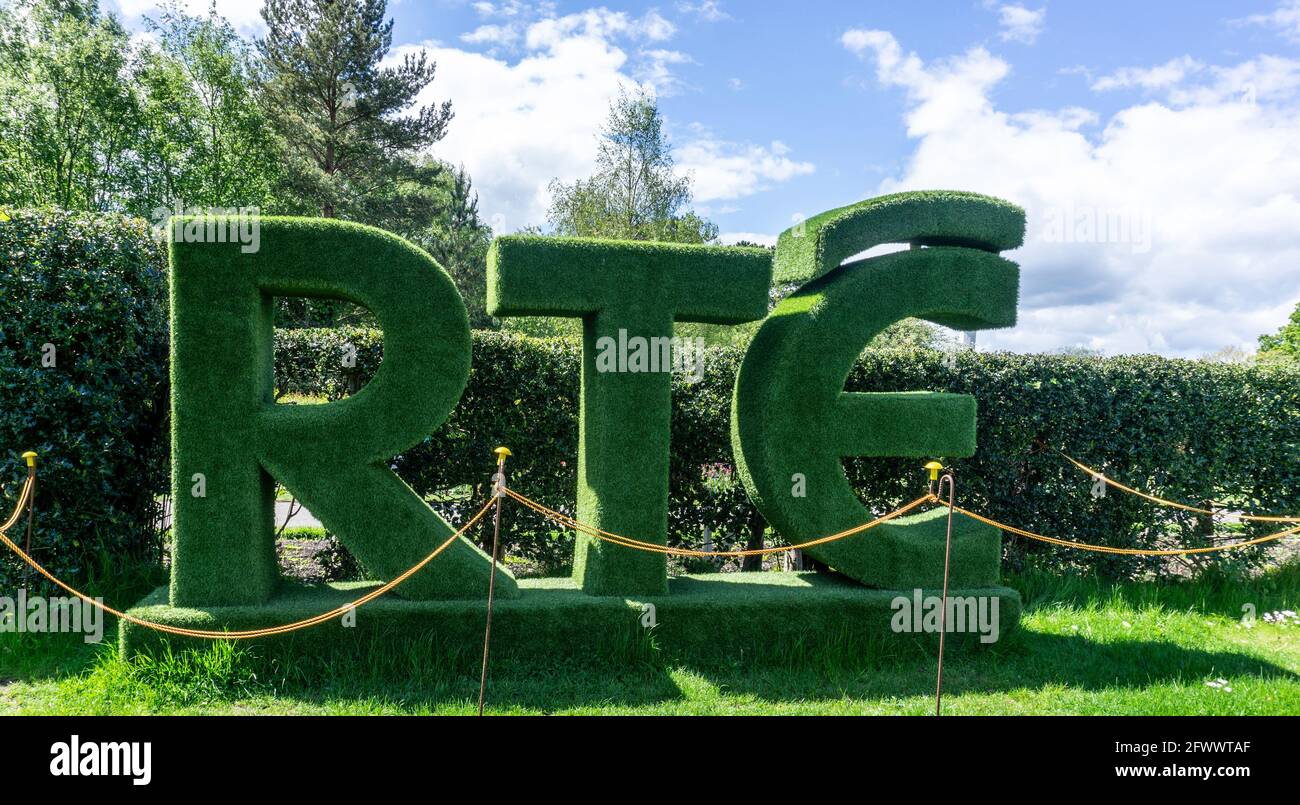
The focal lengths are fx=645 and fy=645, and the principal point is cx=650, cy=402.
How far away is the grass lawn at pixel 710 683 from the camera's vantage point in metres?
4.37

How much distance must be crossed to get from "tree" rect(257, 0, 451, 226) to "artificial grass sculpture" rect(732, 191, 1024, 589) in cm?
1673

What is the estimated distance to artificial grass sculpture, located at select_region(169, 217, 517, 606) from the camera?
466 centimetres

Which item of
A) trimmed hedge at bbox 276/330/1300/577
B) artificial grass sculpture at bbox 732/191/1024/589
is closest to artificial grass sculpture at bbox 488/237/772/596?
artificial grass sculpture at bbox 732/191/1024/589

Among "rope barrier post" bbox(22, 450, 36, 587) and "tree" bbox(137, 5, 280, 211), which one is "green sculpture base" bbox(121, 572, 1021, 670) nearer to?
"rope barrier post" bbox(22, 450, 36, 587)

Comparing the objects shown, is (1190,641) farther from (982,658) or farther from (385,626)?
(385,626)

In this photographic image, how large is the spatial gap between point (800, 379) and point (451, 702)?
11.8 ft

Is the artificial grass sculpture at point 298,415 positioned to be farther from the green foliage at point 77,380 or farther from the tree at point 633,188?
the tree at point 633,188

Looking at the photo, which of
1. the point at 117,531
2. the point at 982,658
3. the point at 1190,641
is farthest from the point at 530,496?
the point at 1190,641

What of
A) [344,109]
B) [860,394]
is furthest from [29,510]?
[344,109]

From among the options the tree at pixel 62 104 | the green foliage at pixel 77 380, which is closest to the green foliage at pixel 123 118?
the tree at pixel 62 104

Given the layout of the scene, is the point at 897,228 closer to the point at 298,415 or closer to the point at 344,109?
the point at 298,415

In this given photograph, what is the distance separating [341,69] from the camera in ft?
62.5

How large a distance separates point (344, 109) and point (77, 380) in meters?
17.1

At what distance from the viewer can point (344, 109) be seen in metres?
19.5
